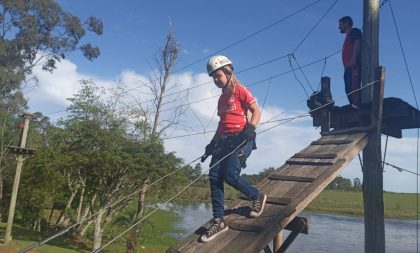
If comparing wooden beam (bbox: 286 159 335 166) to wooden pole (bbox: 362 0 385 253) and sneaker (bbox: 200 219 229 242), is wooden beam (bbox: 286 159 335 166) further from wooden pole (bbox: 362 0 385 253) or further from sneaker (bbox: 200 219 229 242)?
sneaker (bbox: 200 219 229 242)

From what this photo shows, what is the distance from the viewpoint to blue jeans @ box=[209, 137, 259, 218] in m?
4.20

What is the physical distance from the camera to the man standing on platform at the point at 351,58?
6084 millimetres

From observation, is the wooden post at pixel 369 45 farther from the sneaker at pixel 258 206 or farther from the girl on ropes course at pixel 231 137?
the sneaker at pixel 258 206

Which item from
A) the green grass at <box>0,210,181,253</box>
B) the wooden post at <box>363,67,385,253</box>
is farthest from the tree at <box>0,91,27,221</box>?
the wooden post at <box>363,67,385,253</box>

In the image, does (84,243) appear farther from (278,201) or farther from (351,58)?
(278,201)

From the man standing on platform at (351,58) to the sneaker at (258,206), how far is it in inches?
98.3

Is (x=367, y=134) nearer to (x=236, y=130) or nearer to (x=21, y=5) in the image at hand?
(x=236, y=130)

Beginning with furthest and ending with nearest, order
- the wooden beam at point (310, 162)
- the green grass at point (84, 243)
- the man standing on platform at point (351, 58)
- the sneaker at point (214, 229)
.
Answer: the green grass at point (84, 243) < the man standing on platform at point (351, 58) < the wooden beam at point (310, 162) < the sneaker at point (214, 229)

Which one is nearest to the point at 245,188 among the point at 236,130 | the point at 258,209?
the point at 258,209

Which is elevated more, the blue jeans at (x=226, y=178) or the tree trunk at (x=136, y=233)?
the blue jeans at (x=226, y=178)

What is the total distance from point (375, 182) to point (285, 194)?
1717 mm

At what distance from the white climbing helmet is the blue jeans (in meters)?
0.82

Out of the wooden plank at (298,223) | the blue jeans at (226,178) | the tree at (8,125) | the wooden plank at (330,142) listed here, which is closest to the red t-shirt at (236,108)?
the blue jeans at (226,178)

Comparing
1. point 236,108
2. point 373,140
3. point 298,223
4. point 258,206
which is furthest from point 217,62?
point 373,140
